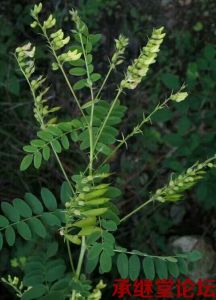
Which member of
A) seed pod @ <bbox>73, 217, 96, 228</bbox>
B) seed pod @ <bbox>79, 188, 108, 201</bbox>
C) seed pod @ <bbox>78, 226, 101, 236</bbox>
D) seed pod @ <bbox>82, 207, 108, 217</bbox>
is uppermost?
seed pod @ <bbox>79, 188, 108, 201</bbox>

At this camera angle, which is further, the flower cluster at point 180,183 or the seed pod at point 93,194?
the flower cluster at point 180,183

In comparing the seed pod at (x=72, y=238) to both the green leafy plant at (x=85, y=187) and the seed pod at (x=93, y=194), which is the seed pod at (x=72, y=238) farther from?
the seed pod at (x=93, y=194)

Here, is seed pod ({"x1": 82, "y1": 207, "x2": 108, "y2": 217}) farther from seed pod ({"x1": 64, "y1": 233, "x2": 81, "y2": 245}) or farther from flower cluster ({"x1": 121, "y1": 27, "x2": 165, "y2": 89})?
flower cluster ({"x1": 121, "y1": 27, "x2": 165, "y2": 89})

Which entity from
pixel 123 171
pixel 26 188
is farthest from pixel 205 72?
pixel 26 188

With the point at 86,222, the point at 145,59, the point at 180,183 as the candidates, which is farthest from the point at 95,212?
the point at 145,59

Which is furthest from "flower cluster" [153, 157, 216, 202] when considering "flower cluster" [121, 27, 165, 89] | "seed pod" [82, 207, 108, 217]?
"flower cluster" [121, 27, 165, 89]

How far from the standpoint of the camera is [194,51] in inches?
127

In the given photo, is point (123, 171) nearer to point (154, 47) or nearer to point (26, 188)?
point (26, 188)

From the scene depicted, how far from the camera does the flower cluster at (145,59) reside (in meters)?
1.24

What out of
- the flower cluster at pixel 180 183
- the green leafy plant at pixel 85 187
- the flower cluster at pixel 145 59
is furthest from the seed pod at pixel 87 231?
the flower cluster at pixel 145 59

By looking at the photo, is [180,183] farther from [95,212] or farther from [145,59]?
[145,59]

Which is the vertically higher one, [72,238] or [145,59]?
Result: [145,59]

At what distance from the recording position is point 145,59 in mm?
1248

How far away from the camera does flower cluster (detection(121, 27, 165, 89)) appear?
1.24 m
